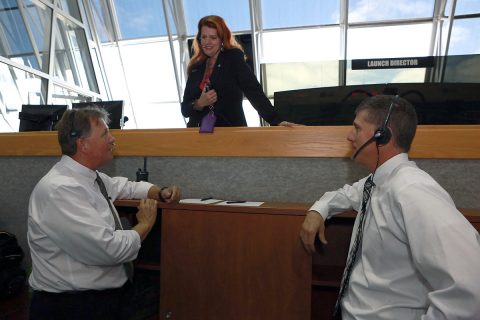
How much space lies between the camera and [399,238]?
100 centimetres

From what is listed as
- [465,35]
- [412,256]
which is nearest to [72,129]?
[412,256]

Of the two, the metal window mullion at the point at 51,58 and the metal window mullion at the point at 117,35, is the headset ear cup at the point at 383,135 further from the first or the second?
the metal window mullion at the point at 117,35

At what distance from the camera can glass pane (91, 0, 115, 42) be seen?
8164 mm

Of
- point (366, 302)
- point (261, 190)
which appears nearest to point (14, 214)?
point (261, 190)

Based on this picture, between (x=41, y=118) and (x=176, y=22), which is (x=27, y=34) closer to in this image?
(x=176, y=22)

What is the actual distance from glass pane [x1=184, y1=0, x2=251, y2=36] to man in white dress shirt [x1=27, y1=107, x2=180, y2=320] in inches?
255

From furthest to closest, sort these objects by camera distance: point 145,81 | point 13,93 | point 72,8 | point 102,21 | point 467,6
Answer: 1. point 145,81
2. point 102,21
3. point 72,8
4. point 467,6
5. point 13,93

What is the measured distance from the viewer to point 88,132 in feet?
5.08

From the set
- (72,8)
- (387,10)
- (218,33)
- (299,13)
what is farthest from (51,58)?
(387,10)

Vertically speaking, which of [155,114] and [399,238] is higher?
[399,238]

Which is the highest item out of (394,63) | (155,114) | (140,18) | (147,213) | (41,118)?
(140,18)

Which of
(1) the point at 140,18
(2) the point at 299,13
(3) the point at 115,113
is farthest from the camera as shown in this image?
(1) the point at 140,18

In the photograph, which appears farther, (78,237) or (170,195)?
(170,195)

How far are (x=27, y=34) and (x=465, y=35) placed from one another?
25.7 feet
